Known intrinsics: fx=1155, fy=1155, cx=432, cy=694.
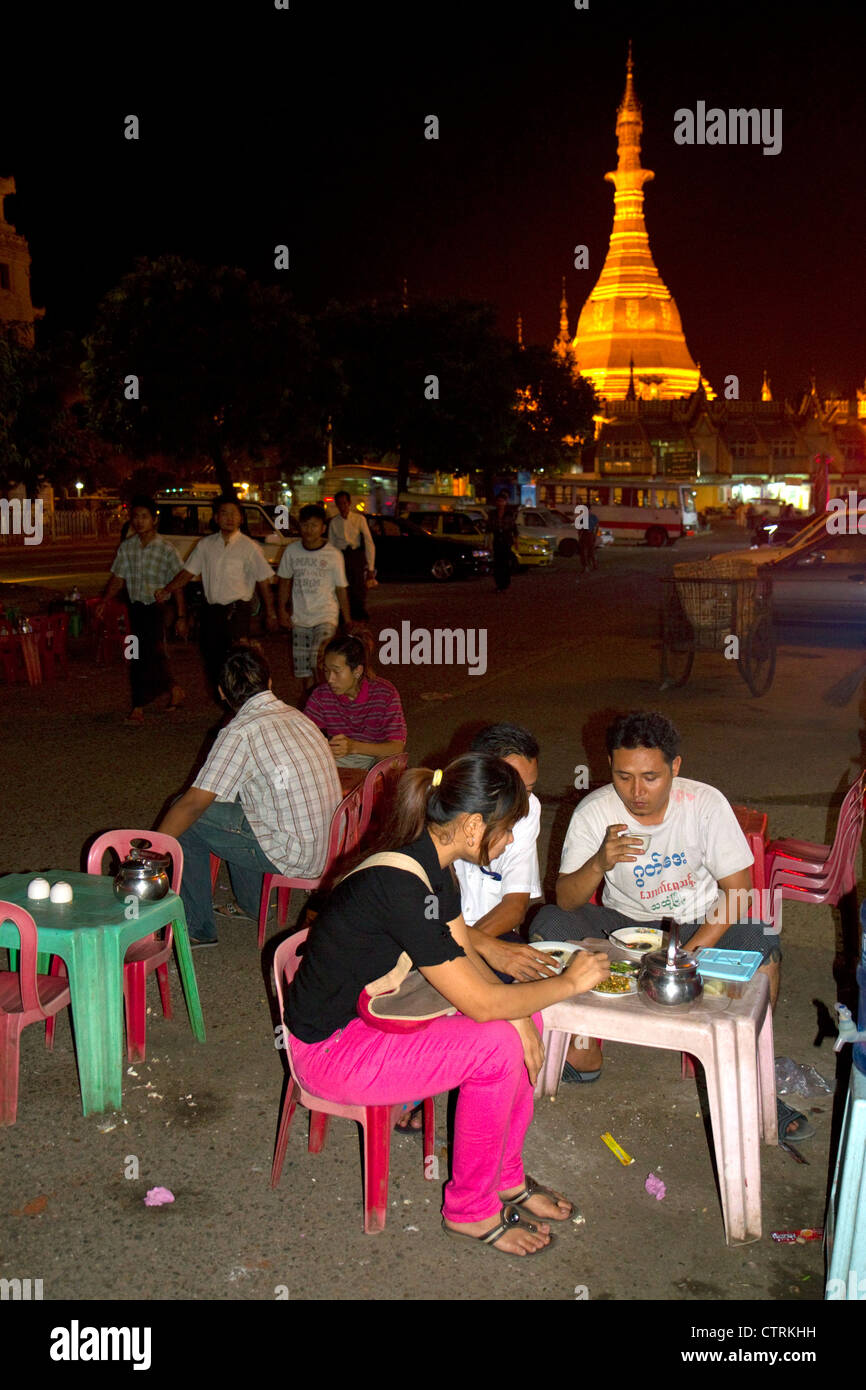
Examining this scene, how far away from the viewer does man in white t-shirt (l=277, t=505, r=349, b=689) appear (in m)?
9.06

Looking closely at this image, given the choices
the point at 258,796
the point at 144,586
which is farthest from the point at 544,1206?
the point at 144,586

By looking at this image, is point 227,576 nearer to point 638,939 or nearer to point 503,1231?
point 638,939

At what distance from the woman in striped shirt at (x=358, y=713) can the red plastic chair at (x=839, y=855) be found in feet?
6.84

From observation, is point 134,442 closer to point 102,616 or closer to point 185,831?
point 102,616

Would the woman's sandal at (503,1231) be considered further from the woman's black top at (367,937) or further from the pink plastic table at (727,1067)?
the woman's black top at (367,937)

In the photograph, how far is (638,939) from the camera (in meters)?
3.84

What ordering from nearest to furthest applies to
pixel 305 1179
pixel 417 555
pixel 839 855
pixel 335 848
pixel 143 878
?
pixel 305 1179, pixel 143 878, pixel 839 855, pixel 335 848, pixel 417 555

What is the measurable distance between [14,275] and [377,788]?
54.3m

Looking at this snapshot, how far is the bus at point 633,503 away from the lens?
48250 mm

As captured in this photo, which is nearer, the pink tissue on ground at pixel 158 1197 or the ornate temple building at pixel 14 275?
the pink tissue on ground at pixel 158 1197

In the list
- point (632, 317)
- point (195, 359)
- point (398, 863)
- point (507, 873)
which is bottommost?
point (507, 873)

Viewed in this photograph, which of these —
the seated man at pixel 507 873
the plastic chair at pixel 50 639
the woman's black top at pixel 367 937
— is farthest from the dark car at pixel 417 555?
the woman's black top at pixel 367 937

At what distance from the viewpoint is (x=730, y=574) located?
1184cm
